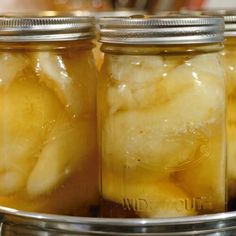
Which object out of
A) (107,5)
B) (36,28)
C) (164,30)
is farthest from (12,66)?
(107,5)

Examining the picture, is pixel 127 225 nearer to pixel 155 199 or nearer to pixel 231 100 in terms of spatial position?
pixel 155 199

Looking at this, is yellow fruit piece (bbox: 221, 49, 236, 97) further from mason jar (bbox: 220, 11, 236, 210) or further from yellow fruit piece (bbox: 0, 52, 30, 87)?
yellow fruit piece (bbox: 0, 52, 30, 87)

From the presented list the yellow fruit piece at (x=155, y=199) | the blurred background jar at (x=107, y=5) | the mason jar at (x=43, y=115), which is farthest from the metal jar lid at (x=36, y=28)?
the blurred background jar at (x=107, y=5)

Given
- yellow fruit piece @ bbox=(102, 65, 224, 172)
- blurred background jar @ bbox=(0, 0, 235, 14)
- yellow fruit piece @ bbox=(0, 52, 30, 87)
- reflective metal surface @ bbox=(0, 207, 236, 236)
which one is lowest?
reflective metal surface @ bbox=(0, 207, 236, 236)

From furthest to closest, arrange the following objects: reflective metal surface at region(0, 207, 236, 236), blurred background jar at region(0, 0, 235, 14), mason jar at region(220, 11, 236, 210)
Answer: blurred background jar at region(0, 0, 235, 14)
mason jar at region(220, 11, 236, 210)
reflective metal surface at region(0, 207, 236, 236)

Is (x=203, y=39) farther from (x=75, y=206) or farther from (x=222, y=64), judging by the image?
(x=75, y=206)

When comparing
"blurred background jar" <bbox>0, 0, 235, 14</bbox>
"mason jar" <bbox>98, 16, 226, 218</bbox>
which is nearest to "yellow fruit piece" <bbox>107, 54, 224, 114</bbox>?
"mason jar" <bbox>98, 16, 226, 218</bbox>

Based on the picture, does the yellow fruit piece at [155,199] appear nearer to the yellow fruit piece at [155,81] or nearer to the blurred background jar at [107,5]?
the yellow fruit piece at [155,81]
